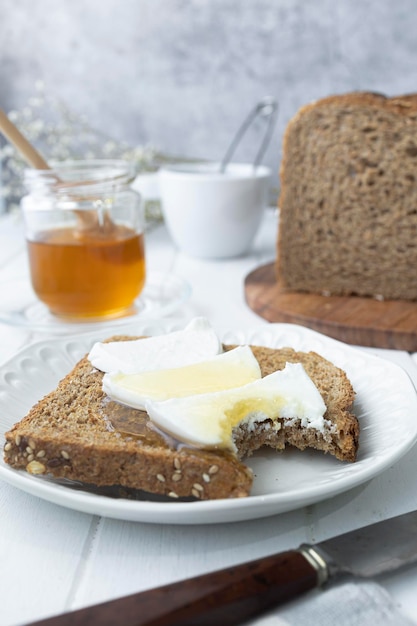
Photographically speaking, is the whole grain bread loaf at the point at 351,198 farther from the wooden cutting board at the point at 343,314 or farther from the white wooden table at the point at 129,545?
the white wooden table at the point at 129,545

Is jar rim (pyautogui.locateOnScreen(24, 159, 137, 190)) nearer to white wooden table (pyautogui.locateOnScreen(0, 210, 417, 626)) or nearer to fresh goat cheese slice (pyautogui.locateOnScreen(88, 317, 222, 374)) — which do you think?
fresh goat cheese slice (pyautogui.locateOnScreen(88, 317, 222, 374))

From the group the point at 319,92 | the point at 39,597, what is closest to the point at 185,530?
the point at 39,597

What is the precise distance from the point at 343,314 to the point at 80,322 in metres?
0.87

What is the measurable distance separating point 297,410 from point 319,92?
295 centimetres

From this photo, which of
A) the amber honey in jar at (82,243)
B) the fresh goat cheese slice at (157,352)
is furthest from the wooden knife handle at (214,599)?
A: the amber honey in jar at (82,243)

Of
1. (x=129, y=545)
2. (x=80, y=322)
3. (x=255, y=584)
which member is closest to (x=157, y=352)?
(x=129, y=545)

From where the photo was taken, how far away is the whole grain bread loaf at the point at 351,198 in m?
2.42

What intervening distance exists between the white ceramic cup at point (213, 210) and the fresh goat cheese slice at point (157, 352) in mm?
1460

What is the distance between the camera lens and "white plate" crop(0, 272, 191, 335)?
2.26 m

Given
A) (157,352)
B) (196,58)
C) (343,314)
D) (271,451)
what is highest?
(196,58)

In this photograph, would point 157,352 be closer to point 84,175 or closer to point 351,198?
point 84,175

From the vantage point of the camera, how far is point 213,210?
3027 mm

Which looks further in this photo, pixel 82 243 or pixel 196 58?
pixel 196 58

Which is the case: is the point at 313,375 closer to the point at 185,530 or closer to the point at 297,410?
the point at 297,410
